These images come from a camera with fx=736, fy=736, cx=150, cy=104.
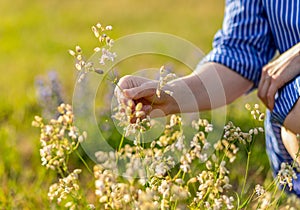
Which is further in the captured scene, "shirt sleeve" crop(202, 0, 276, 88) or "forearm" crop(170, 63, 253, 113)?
"shirt sleeve" crop(202, 0, 276, 88)

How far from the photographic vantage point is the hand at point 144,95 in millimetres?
1834

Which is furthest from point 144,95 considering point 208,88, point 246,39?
point 246,39

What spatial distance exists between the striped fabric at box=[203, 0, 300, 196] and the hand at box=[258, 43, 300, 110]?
9 centimetres

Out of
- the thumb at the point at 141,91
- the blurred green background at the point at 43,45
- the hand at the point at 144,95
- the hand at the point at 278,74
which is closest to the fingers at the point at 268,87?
the hand at the point at 278,74

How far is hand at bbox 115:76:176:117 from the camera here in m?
1.83

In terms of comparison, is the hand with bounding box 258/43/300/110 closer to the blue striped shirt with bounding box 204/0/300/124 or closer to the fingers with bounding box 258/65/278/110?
the fingers with bounding box 258/65/278/110

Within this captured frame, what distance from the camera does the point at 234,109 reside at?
13.0ft

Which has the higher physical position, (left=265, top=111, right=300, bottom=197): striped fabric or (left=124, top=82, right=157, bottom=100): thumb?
(left=124, top=82, right=157, bottom=100): thumb

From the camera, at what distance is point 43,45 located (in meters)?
6.82

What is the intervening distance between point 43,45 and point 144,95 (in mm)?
5056

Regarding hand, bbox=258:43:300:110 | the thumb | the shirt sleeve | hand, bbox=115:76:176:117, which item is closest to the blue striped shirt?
the shirt sleeve

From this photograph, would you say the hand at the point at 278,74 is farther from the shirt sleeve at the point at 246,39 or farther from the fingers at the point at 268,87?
the shirt sleeve at the point at 246,39

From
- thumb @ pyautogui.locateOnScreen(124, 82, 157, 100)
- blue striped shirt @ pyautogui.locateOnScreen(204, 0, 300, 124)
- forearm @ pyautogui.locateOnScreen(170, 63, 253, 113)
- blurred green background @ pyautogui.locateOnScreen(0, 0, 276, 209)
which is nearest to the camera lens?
thumb @ pyautogui.locateOnScreen(124, 82, 157, 100)

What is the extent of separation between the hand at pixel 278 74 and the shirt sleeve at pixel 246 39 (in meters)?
0.15
